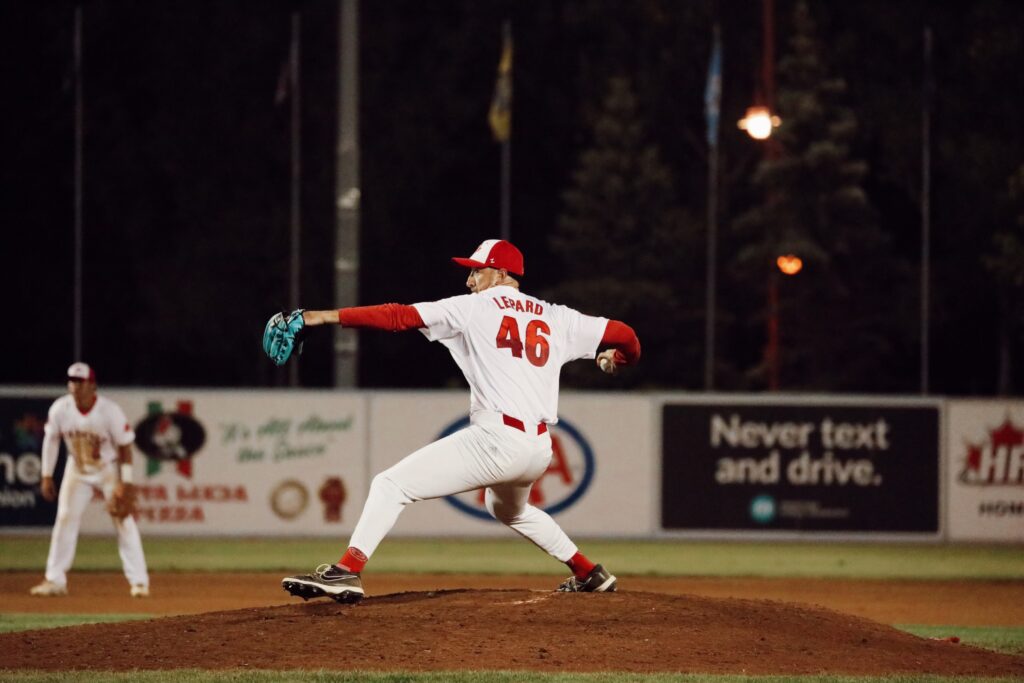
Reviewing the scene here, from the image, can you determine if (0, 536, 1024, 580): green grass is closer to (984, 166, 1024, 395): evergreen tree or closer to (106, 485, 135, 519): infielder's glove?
(106, 485, 135, 519): infielder's glove

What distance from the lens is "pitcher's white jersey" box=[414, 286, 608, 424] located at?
834 cm

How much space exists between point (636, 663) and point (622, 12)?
138 feet

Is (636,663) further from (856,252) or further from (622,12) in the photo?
(622,12)

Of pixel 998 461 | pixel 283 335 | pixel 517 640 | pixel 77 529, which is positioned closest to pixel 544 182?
pixel 998 461

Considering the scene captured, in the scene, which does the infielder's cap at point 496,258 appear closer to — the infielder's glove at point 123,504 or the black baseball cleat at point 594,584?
the black baseball cleat at point 594,584

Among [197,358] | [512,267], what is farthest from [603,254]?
[512,267]

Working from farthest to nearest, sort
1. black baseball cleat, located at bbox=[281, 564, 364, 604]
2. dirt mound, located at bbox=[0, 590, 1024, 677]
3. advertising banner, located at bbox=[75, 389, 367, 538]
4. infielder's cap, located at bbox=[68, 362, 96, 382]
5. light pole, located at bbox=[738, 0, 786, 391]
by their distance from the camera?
light pole, located at bbox=[738, 0, 786, 391] < advertising banner, located at bbox=[75, 389, 367, 538] < infielder's cap, located at bbox=[68, 362, 96, 382] < black baseball cleat, located at bbox=[281, 564, 364, 604] < dirt mound, located at bbox=[0, 590, 1024, 677]

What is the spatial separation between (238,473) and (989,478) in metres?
8.85

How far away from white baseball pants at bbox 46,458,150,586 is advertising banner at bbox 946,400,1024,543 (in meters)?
9.95

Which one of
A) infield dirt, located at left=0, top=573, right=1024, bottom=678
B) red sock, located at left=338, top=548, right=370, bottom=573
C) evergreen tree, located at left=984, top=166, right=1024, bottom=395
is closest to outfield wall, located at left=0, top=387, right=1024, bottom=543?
evergreen tree, located at left=984, top=166, right=1024, bottom=395

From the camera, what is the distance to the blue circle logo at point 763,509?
1873cm

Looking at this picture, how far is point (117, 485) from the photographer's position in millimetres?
13539

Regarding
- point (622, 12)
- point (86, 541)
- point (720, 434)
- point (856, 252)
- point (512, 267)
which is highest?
point (622, 12)

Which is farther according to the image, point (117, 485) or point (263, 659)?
point (117, 485)
